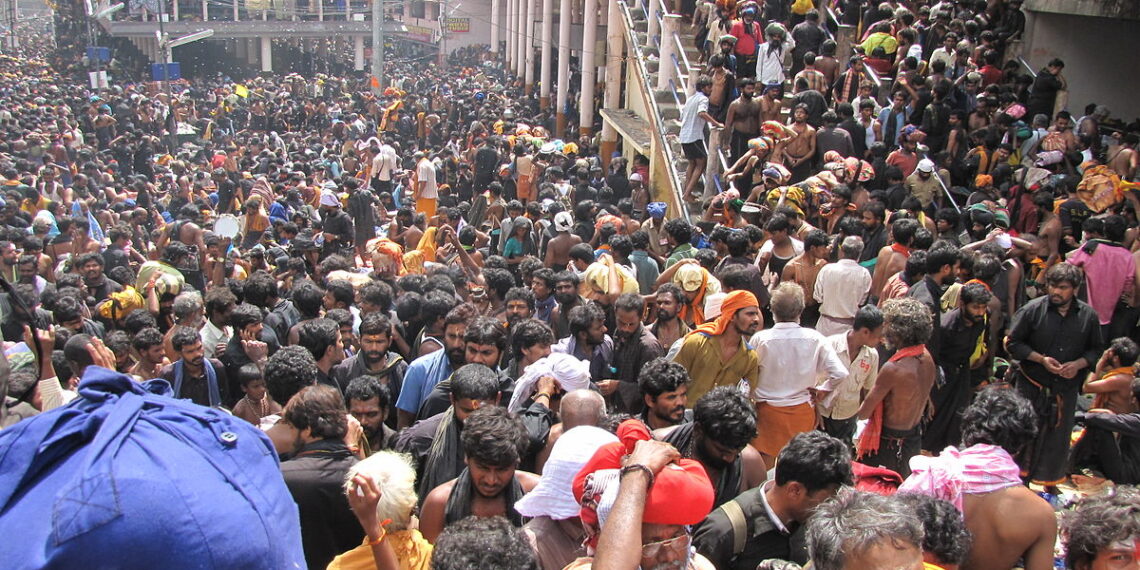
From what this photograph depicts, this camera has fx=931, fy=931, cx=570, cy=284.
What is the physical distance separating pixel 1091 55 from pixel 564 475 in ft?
43.3

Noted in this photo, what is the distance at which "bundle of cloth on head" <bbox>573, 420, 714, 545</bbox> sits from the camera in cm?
250

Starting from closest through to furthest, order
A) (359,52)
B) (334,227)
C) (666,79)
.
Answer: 1. (334,227)
2. (666,79)
3. (359,52)

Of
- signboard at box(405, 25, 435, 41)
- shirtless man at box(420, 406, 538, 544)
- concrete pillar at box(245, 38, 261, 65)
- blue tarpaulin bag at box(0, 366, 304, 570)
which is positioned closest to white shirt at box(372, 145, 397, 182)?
shirtless man at box(420, 406, 538, 544)

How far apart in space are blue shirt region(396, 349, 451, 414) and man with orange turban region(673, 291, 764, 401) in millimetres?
1313

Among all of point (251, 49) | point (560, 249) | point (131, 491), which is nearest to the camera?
point (131, 491)

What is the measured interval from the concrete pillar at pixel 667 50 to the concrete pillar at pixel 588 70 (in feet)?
24.1

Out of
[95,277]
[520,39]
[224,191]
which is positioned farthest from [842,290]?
[520,39]

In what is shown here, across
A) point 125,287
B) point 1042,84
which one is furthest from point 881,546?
point 1042,84

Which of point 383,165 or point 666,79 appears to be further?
point 383,165

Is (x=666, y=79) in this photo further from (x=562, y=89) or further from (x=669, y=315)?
(x=562, y=89)

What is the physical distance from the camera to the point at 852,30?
13266 mm

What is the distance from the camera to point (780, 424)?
17.0 feet

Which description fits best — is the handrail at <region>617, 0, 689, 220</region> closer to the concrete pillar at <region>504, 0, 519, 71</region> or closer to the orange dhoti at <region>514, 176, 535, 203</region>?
the orange dhoti at <region>514, 176, 535, 203</region>

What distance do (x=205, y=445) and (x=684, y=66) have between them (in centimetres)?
1352
